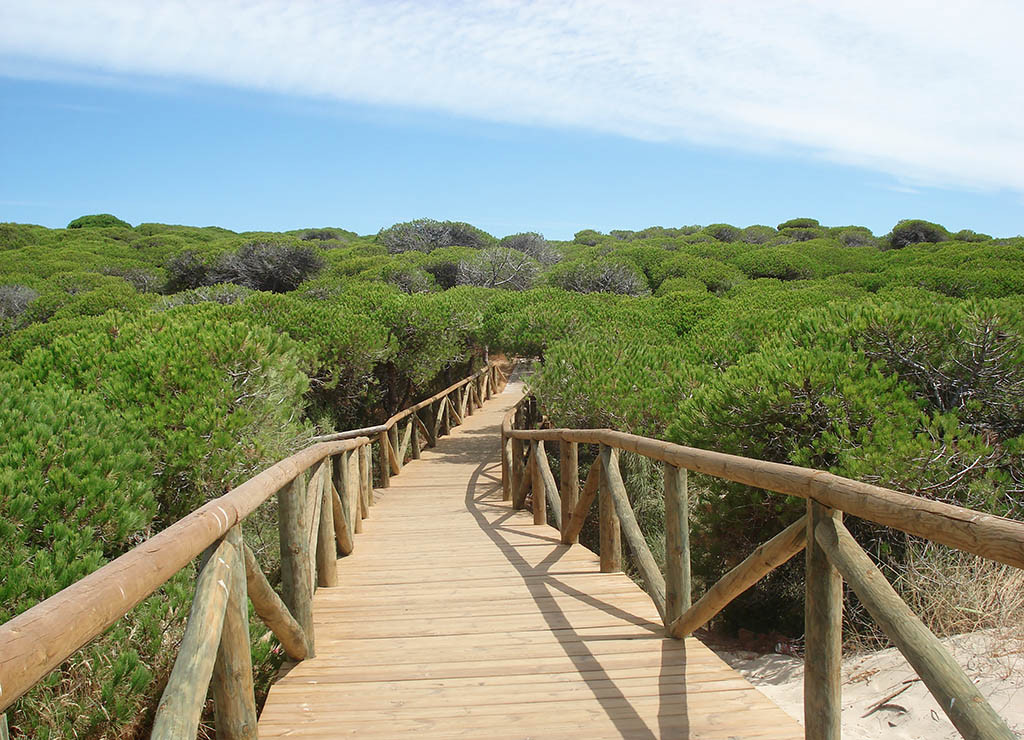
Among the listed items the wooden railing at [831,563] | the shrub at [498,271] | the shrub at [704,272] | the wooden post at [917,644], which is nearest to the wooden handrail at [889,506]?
the wooden railing at [831,563]

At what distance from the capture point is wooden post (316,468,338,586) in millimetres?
4414

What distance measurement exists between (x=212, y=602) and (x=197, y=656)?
186 mm

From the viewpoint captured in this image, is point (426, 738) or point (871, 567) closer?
point (871, 567)

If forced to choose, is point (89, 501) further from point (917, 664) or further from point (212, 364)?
point (917, 664)

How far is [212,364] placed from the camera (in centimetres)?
739

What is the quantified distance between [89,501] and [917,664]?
4449 millimetres

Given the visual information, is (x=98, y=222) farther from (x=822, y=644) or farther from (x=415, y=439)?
(x=822, y=644)

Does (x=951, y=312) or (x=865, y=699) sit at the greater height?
(x=951, y=312)

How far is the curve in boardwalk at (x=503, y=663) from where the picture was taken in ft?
8.55

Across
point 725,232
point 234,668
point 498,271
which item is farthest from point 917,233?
point 234,668

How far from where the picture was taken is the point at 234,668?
2.14m

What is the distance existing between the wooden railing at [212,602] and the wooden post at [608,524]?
1678 mm

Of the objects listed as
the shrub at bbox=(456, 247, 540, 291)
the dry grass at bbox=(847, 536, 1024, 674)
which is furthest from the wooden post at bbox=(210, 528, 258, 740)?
the shrub at bbox=(456, 247, 540, 291)

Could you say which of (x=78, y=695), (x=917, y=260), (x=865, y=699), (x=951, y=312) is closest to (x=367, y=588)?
(x=78, y=695)
